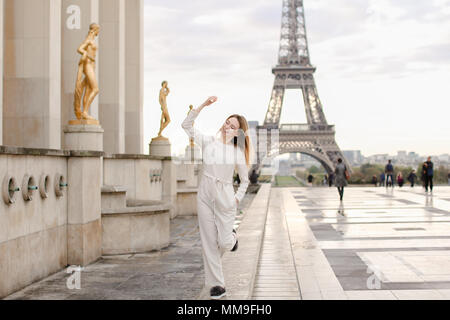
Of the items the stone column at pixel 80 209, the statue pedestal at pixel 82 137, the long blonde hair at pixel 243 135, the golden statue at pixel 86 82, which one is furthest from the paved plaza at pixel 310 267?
the golden statue at pixel 86 82

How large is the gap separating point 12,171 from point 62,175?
1743mm

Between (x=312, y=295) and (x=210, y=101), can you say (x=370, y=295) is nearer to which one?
(x=312, y=295)

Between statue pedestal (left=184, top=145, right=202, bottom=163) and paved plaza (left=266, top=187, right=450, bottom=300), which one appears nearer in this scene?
paved plaza (left=266, top=187, right=450, bottom=300)

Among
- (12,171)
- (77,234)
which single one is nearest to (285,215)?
(77,234)

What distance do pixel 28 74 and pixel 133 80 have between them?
28.1ft

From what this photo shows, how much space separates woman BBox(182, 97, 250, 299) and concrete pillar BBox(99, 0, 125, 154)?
12.7 metres

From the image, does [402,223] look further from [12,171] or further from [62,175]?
[12,171]

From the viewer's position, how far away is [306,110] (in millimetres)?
78562

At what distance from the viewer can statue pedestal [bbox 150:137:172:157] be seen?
19469mm

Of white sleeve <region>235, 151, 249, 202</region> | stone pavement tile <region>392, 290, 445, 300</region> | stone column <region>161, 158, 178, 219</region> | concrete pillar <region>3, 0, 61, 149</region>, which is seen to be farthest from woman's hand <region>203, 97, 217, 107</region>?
stone column <region>161, 158, 178, 219</region>

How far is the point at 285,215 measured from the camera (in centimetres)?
1669

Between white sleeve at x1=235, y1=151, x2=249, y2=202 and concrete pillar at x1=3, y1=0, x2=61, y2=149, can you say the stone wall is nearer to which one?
white sleeve at x1=235, y1=151, x2=249, y2=202

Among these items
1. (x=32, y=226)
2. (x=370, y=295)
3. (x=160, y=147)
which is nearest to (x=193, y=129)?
(x=370, y=295)

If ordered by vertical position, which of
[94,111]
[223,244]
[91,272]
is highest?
[94,111]
